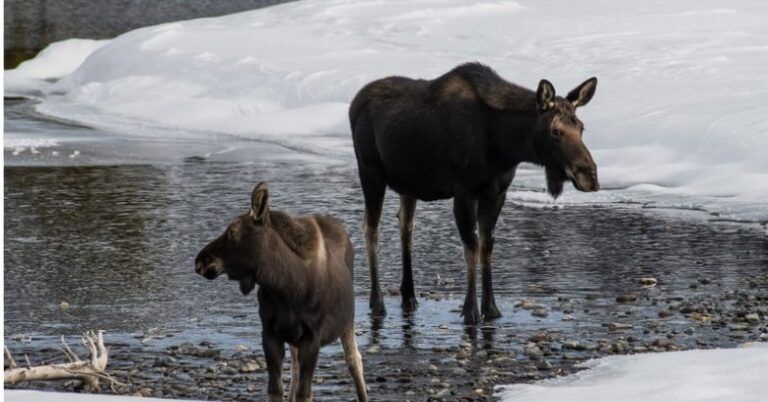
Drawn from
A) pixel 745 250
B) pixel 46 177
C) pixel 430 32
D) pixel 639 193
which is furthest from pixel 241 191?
pixel 430 32

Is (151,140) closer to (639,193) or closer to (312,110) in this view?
(312,110)

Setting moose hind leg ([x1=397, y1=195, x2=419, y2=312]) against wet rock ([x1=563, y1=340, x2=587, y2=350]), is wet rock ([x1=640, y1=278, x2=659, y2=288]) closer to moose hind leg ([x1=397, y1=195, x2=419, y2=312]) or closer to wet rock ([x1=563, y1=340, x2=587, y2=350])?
moose hind leg ([x1=397, y1=195, x2=419, y2=312])

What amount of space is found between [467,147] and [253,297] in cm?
194

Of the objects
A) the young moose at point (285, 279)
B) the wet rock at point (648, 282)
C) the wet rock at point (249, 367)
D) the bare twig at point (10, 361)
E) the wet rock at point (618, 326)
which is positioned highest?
the young moose at point (285, 279)

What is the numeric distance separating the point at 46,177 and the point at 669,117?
287 inches

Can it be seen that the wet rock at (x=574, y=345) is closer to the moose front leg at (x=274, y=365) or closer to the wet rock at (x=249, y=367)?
the wet rock at (x=249, y=367)

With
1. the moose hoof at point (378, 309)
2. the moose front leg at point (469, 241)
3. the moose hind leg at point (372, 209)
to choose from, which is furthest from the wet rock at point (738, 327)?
the moose hind leg at point (372, 209)

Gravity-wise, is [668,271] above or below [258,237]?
below

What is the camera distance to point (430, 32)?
1110 inches

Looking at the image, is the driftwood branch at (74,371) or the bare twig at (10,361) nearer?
the bare twig at (10,361)

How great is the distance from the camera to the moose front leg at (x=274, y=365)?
298 inches

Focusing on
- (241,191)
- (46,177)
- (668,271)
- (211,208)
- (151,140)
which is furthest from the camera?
A: (151,140)

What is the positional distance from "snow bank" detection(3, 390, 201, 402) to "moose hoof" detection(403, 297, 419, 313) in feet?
10.5

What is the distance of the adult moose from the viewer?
418 inches
